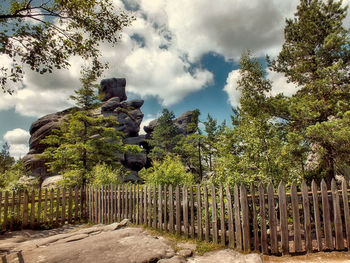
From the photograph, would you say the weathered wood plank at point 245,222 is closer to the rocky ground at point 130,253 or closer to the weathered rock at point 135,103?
the rocky ground at point 130,253

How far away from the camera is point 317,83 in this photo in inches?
377

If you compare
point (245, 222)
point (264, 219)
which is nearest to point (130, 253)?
point (245, 222)

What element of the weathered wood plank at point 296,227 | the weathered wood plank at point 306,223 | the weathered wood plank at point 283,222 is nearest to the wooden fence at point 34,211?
the weathered wood plank at point 283,222

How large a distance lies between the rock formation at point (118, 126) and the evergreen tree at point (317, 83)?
1610 centimetres

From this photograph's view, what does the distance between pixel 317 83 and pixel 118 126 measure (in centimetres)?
3461

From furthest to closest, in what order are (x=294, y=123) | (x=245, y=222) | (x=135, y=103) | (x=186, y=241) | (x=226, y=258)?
(x=135, y=103) < (x=294, y=123) < (x=186, y=241) < (x=245, y=222) < (x=226, y=258)

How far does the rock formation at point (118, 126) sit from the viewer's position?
29.6m

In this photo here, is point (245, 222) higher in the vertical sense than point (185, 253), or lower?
higher

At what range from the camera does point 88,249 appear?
4.59 meters

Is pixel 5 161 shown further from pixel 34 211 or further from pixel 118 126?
pixel 34 211

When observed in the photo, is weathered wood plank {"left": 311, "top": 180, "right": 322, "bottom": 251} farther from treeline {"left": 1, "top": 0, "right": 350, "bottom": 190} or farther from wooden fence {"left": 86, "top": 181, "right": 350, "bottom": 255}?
treeline {"left": 1, "top": 0, "right": 350, "bottom": 190}

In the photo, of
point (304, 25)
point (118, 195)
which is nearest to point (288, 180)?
point (118, 195)

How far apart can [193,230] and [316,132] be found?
6.80 meters

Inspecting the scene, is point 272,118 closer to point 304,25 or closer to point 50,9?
point 304,25
